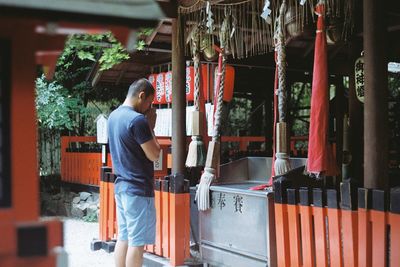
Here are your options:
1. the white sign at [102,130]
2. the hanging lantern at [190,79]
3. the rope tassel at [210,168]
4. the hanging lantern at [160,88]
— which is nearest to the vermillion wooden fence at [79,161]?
the white sign at [102,130]

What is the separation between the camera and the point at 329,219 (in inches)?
181

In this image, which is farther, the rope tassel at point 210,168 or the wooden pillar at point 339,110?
the wooden pillar at point 339,110

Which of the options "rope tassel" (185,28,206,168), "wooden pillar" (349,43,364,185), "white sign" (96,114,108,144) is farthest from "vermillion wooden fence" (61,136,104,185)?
"rope tassel" (185,28,206,168)

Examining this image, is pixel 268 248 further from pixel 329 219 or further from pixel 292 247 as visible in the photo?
pixel 329 219

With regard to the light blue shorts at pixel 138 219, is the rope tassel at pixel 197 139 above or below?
above

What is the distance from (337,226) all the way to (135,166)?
1.98 meters

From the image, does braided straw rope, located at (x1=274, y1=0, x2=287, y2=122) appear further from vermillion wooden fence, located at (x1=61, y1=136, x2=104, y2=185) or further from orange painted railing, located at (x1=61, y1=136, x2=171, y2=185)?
vermillion wooden fence, located at (x1=61, y1=136, x2=104, y2=185)

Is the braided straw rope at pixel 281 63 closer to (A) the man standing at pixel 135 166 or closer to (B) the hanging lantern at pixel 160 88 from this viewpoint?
(A) the man standing at pixel 135 166

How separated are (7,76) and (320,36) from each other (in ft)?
11.3

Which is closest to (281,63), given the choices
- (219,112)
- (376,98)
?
(219,112)

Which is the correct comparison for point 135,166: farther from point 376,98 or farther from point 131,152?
point 376,98

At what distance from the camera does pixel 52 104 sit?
43.1 ft

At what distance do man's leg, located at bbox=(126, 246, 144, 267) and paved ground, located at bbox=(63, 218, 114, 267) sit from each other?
109 centimetres

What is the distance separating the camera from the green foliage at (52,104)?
12836 mm
